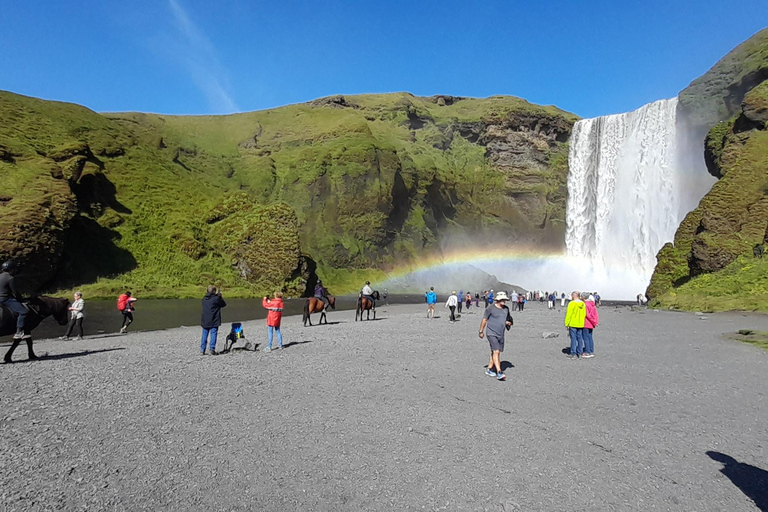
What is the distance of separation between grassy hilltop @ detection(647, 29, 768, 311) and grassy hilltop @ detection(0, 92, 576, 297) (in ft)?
148

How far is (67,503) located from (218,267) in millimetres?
62345

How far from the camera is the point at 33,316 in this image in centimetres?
1124

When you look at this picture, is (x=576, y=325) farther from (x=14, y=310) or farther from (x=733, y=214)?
(x=733, y=214)

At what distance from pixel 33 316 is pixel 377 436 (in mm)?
9805

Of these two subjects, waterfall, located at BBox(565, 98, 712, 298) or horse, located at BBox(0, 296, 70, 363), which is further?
waterfall, located at BBox(565, 98, 712, 298)

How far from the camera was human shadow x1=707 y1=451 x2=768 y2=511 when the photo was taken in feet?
15.5

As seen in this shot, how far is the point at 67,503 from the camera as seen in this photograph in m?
4.29

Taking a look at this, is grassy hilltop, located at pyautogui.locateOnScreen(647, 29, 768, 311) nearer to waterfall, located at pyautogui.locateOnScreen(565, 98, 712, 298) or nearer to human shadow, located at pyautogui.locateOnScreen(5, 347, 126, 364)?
waterfall, located at pyautogui.locateOnScreen(565, 98, 712, 298)

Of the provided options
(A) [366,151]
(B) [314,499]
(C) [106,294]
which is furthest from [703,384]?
(A) [366,151]

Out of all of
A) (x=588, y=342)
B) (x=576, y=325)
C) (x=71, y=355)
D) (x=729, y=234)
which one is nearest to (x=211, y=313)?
(x=71, y=355)

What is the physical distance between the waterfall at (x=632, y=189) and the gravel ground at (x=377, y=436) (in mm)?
73585

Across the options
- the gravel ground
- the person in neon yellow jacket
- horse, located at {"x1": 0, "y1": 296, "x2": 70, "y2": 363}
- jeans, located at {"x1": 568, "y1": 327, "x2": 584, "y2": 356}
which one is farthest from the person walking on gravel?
horse, located at {"x1": 0, "y1": 296, "x2": 70, "y2": 363}

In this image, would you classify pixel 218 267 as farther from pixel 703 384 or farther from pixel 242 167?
pixel 703 384

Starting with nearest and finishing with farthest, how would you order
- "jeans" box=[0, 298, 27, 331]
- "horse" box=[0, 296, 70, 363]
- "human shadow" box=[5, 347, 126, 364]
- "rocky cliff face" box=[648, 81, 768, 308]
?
"horse" box=[0, 296, 70, 363] → "jeans" box=[0, 298, 27, 331] → "human shadow" box=[5, 347, 126, 364] → "rocky cliff face" box=[648, 81, 768, 308]
